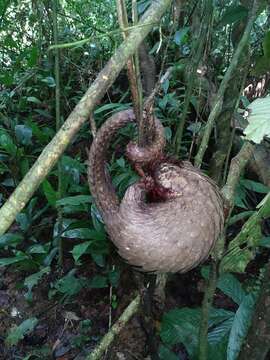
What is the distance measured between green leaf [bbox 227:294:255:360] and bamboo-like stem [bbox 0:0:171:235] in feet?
2.42

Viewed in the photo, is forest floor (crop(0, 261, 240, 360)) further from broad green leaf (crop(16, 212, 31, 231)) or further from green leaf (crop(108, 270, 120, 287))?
broad green leaf (crop(16, 212, 31, 231))

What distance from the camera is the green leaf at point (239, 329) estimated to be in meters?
1.00

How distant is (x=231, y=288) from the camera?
50.0 inches

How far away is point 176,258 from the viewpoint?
1.92ft

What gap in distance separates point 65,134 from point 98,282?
1207 mm

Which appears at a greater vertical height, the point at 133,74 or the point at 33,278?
the point at 133,74

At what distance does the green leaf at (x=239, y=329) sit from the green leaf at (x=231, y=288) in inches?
6.3

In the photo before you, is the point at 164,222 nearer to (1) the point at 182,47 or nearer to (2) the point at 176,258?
(2) the point at 176,258

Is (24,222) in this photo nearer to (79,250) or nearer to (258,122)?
(79,250)

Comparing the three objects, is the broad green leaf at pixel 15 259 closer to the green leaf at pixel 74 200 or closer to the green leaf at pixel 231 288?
the green leaf at pixel 74 200

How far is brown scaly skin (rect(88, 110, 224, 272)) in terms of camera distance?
1.90 ft

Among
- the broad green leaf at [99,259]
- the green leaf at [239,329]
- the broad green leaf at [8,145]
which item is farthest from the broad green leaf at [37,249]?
the green leaf at [239,329]

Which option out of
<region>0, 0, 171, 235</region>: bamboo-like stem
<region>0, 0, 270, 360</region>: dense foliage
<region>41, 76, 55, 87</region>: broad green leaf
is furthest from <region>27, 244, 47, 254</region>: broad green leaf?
<region>0, 0, 171, 235</region>: bamboo-like stem

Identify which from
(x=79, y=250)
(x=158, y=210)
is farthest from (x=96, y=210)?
(x=158, y=210)
